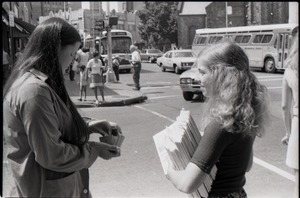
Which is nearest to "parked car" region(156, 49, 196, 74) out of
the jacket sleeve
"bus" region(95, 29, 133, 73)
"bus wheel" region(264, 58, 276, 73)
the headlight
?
"bus" region(95, 29, 133, 73)

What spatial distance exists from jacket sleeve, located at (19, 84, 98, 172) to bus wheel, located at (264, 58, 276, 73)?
86.4 ft

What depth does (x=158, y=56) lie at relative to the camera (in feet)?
89.9

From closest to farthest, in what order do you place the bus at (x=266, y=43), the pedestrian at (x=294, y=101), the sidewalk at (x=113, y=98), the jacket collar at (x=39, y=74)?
the jacket collar at (x=39, y=74) < the pedestrian at (x=294, y=101) < the sidewalk at (x=113, y=98) < the bus at (x=266, y=43)

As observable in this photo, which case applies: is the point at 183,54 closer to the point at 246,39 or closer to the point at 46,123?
the point at 246,39

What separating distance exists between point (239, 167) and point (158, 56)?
25543mm

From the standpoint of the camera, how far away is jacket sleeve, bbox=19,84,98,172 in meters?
1.75

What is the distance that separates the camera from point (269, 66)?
27234 mm

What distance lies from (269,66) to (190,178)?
26.5 m

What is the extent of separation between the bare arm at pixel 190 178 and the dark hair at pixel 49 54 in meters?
0.47

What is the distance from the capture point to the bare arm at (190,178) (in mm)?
1872

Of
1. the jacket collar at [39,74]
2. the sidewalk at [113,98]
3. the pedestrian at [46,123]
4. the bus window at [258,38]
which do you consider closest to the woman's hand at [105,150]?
the pedestrian at [46,123]

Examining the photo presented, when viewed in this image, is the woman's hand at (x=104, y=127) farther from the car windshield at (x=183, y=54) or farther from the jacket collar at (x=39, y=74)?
the car windshield at (x=183, y=54)

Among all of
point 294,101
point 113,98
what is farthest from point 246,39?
point 294,101

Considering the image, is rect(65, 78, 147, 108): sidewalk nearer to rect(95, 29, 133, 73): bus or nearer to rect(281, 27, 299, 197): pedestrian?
rect(95, 29, 133, 73): bus
